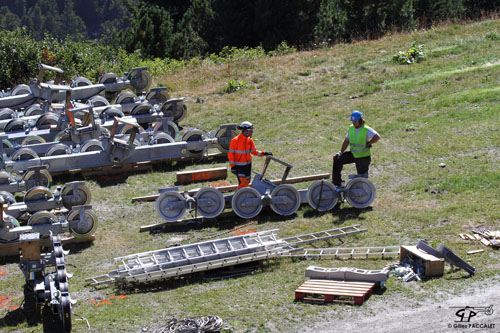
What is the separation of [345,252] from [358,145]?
274cm

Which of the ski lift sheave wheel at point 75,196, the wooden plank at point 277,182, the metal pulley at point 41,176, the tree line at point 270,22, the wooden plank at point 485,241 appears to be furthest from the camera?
the tree line at point 270,22

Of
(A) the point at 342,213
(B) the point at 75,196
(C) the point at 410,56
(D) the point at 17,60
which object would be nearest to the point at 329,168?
(A) the point at 342,213

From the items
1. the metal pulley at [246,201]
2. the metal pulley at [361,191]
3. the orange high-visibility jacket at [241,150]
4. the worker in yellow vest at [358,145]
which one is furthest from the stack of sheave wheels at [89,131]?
the metal pulley at [361,191]

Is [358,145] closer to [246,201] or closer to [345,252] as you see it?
[246,201]

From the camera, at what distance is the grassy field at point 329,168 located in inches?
393

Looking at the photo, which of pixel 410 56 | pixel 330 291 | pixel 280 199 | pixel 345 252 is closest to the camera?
pixel 330 291

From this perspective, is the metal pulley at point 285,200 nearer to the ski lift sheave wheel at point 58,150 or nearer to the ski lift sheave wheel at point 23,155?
the ski lift sheave wheel at point 58,150

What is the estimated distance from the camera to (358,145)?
1348cm

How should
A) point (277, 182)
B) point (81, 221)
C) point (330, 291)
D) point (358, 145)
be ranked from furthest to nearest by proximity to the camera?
1. point (277, 182)
2. point (358, 145)
3. point (81, 221)
4. point (330, 291)

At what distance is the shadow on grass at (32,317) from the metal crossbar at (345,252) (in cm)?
352

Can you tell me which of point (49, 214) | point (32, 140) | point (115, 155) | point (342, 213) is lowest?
point (342, 213)

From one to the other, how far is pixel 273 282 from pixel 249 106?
12066 mm

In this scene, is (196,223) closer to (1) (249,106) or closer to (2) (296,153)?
(2) (296,153)

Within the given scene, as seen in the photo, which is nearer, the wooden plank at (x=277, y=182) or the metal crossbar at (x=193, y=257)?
the metal crossbar at (x=193, y=257)
